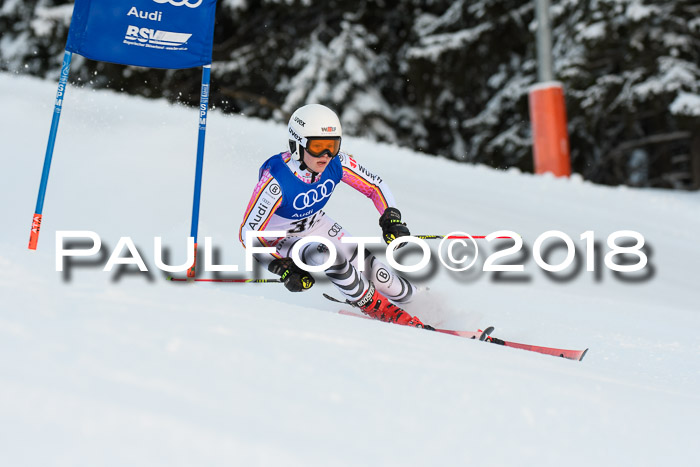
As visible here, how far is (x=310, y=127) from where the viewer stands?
13.0 ft

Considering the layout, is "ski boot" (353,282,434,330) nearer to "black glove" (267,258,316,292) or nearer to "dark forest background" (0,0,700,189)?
"black glove" (267,258,316,292)

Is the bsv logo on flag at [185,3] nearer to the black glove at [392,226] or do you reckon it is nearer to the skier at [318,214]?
the skier at [318,214]

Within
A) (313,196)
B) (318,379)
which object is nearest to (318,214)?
(313,196)

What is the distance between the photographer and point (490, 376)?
8.23ft

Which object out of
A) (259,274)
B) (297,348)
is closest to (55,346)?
(297,348)

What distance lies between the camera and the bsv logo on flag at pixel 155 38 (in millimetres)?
4102

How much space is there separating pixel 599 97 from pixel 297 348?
9632mm

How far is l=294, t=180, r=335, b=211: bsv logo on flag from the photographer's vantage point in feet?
13.7

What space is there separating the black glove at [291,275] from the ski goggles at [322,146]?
565 millimetres

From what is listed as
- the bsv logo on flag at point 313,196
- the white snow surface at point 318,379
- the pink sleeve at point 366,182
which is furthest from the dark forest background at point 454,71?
the bsv logo on flag at point 313,196

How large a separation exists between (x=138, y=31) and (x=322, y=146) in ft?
3.76

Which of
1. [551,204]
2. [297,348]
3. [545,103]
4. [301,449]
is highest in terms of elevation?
[545,103]

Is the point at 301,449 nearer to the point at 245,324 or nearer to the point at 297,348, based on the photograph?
the point at 297,348

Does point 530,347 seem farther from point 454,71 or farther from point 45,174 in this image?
point 454,71
